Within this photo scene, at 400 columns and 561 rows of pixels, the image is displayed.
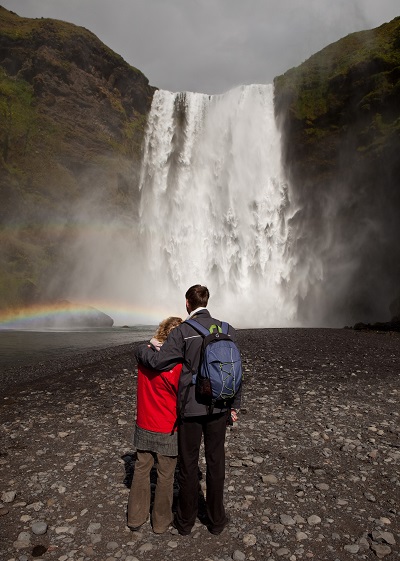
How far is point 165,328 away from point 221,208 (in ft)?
164

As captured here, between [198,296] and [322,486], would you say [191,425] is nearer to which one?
[198,296]

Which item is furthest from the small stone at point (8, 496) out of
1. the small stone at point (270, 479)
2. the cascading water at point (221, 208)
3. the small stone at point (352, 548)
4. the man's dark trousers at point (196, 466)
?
the cascading water at point (221, 208)

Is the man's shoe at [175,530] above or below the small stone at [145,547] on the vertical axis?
above

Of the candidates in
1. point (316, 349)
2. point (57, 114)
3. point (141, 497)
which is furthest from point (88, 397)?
point (57, 114)

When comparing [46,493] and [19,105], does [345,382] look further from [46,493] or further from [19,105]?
[19,105]

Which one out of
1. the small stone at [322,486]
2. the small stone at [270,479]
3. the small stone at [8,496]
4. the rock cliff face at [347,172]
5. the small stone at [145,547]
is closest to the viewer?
the small stone at [145,547]

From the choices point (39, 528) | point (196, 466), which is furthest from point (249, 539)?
point (39, 528)

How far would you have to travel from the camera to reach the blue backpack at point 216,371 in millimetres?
4363

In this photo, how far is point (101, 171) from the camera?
2566 inches

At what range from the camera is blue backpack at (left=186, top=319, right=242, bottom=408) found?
4363mm

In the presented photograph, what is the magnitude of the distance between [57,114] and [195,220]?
109ft

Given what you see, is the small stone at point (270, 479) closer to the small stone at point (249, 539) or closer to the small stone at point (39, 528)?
the small stone at point (249, 539)

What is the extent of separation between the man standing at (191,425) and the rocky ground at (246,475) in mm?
389

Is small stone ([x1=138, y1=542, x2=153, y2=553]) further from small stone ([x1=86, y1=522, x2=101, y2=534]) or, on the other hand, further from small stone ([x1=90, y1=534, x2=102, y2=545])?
small stone ([x1=86, y1=522, x2=101, y2=534])
